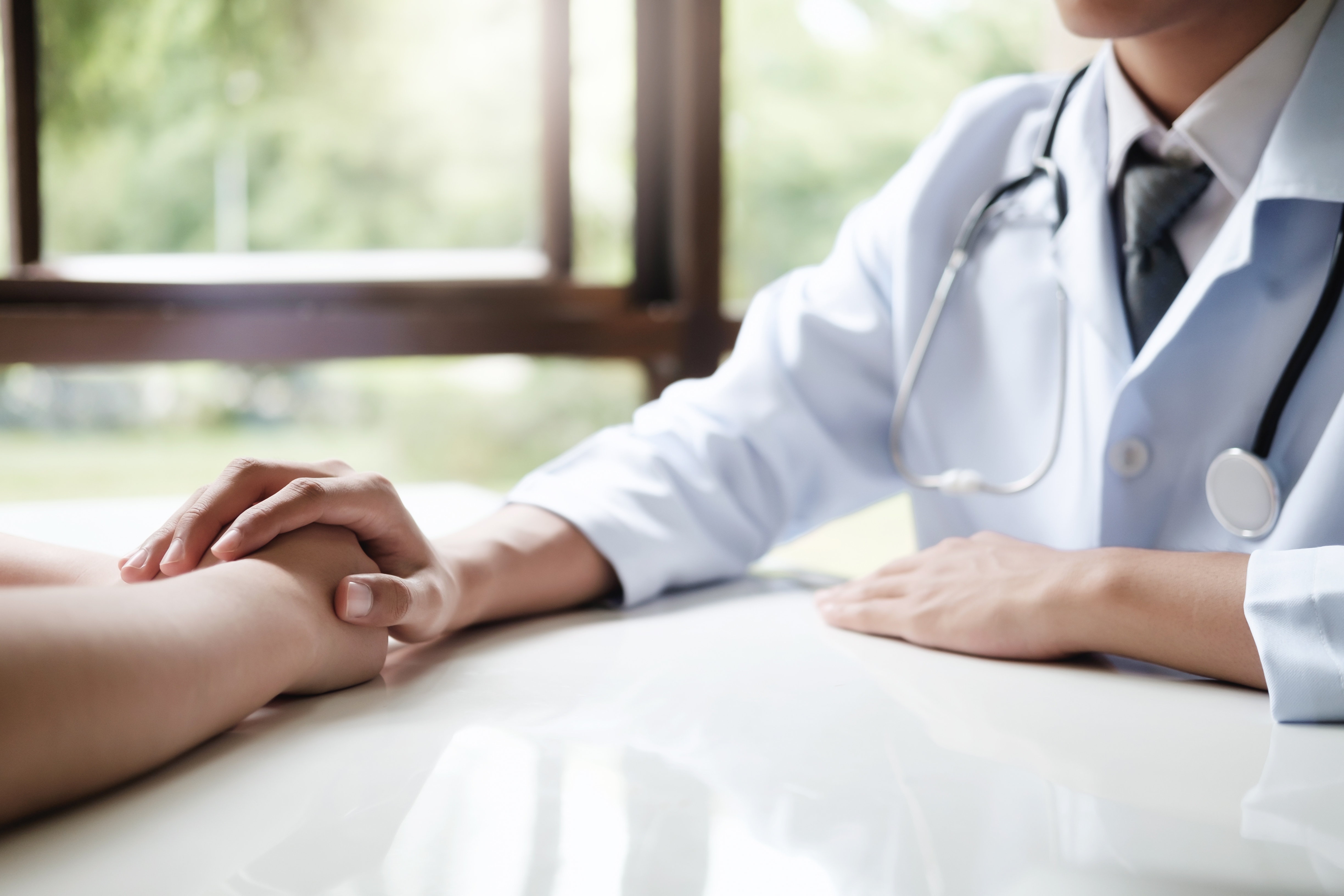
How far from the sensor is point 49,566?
65 cm

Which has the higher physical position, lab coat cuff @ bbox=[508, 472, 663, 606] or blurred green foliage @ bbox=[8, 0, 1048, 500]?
blurred green foliage @ bbox=[8, 0, 1048, 500]

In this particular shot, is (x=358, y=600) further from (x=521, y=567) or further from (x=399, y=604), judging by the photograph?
(x=521, y=567)

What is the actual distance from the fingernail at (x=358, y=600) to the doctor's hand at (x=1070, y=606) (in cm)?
32

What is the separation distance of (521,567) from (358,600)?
17cm

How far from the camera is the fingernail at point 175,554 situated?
1.86 ft

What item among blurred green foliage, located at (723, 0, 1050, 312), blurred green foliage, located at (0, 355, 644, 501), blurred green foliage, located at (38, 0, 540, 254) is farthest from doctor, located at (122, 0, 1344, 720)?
blurred green foliage, located at (0, 355, 644, 501)

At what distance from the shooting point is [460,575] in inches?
27.0

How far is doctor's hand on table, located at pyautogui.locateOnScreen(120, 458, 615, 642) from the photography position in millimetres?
578

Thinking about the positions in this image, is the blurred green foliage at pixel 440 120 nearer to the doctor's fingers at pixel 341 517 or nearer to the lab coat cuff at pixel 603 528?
the lab coat cuff at pixel 603 528

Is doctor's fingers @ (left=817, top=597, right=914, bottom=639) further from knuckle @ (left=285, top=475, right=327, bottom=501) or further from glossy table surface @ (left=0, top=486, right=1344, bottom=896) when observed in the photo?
knuckle @ (left=285, top=475, right=327, bottom=501)

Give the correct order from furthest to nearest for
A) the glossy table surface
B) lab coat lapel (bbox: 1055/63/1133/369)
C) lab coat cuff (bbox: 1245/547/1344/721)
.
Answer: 1. lab coat lapel (bbox: 1055/63/1133/369)
2. lab coat cuff (bbox: 1245/547/1344/721)
3. the glossy table surface

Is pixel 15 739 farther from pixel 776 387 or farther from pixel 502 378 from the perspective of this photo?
pixel 502 378

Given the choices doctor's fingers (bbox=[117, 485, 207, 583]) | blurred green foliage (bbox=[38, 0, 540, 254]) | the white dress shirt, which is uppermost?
blurred green foliage (bbox=[38, 0, 540, 254])

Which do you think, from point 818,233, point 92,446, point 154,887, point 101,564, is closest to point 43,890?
point 154,887
